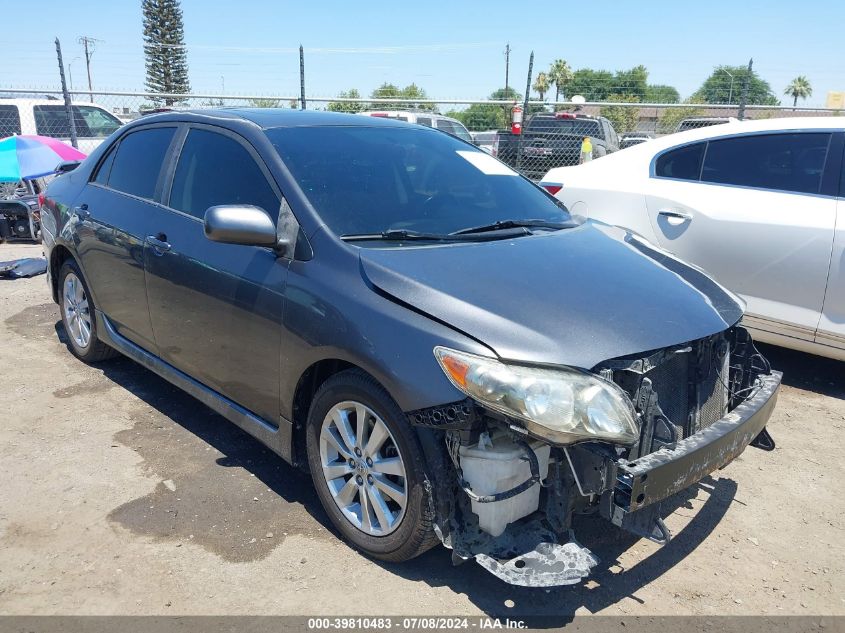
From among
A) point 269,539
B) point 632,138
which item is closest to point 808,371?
point 269,539

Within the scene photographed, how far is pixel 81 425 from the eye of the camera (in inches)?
164

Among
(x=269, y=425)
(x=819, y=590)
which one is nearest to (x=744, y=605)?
(x=819, y=590)

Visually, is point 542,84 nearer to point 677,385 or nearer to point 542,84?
point 542,84

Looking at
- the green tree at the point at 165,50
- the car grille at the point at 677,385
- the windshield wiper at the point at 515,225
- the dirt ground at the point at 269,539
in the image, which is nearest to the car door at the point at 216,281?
the dirt ground at the point at 269,539

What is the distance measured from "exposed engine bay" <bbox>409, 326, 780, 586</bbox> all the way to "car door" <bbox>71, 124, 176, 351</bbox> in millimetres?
2319

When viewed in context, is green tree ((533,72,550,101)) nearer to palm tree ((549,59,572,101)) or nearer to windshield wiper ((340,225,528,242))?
palm tree ((549,59,572,101))

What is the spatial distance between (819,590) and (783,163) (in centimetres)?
304

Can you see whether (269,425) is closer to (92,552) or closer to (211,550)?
(211,550)

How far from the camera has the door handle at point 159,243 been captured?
3.72m

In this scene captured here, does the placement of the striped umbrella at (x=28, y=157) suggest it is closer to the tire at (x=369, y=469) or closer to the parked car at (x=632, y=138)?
the tire at (x=369, y=469)

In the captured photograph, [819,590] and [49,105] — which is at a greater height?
[49,105]

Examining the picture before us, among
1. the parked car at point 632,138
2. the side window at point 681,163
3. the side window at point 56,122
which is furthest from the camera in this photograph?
the parked car at point 632,138

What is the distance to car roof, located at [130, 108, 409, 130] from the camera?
11.9 ft

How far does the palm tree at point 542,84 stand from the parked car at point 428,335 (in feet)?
223
